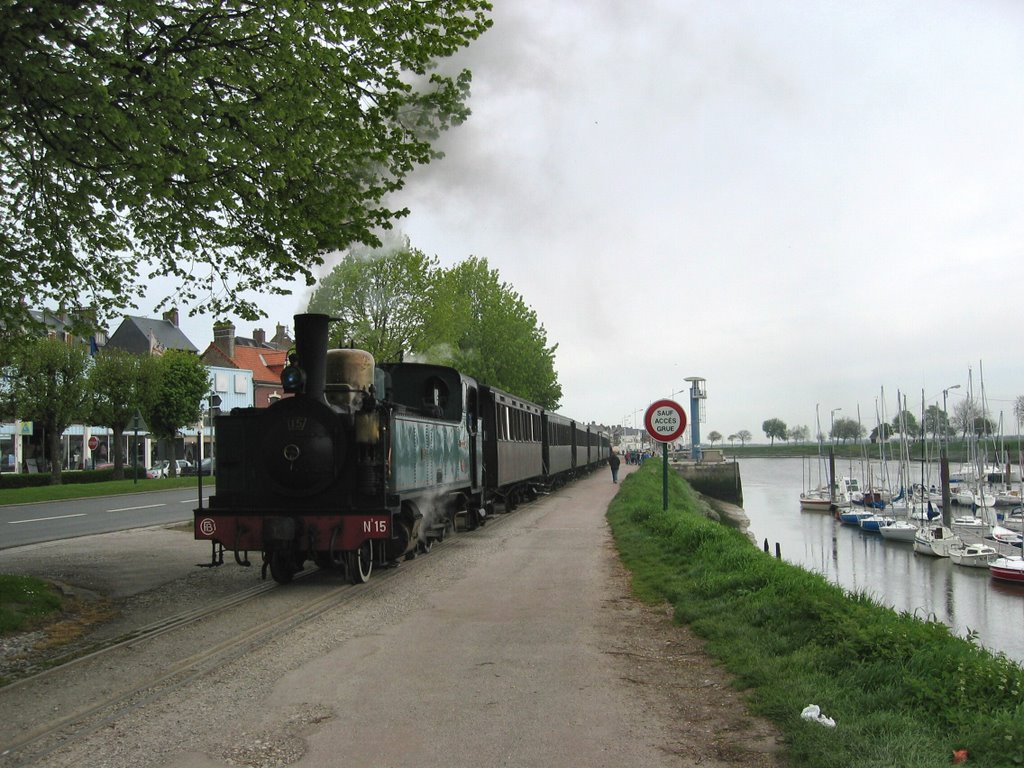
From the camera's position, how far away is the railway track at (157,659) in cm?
507

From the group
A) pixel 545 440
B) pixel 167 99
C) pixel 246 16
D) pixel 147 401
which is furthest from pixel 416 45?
pixel 147 401

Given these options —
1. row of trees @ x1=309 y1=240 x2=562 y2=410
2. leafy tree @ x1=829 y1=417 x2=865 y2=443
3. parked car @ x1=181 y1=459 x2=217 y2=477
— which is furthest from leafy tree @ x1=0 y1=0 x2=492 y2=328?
leafy tree @ x1=829 y1=417 x2=865 y2=443

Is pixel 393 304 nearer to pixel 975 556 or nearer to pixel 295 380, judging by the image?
pixel 295 380

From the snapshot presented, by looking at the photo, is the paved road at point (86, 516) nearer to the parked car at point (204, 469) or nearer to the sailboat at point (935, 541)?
the parked car at point (204, 469)

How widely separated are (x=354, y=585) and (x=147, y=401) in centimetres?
3615

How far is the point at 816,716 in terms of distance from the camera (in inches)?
190

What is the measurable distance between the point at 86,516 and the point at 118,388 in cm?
2137

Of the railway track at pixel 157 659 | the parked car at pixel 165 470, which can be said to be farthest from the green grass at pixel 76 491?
the railway track at pixel 157 659

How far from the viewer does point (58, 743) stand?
483 centimetres

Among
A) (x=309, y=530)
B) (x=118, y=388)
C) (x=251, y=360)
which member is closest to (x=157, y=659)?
(x=309, y=530)

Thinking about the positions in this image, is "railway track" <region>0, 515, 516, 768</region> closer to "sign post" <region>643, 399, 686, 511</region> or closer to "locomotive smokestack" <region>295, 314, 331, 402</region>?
"locomotive smokestack" <region>295, 314, 331, 402</region>

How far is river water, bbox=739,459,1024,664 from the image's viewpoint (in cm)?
2505

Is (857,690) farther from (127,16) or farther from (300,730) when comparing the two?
(127,16)

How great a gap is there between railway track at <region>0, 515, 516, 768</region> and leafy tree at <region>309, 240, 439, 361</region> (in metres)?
18.0
